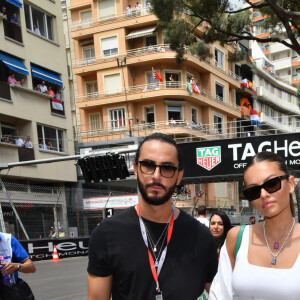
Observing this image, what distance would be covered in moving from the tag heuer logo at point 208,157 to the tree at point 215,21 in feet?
18.5

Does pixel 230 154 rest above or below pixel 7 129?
below

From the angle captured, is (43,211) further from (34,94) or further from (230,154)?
(34,94)

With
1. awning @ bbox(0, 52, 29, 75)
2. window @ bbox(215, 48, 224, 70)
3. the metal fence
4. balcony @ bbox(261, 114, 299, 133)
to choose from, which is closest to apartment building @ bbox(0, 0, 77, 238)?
awning @ bbox(0, 52, 29, 75)

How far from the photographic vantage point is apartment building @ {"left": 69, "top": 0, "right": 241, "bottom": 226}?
31688 mm

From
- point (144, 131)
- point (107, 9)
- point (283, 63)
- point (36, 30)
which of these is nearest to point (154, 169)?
point (36, 30)

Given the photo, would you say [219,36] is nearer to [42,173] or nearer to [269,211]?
[269,211]

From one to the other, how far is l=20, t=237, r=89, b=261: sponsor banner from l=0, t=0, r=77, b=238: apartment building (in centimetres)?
533

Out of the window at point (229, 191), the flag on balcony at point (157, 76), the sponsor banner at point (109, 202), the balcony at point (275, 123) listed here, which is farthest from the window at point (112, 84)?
the balcony at point (275, 123)

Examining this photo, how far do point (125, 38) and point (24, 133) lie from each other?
45.3ft

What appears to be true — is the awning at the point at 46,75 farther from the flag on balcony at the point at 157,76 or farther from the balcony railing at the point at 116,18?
the balcony railing at the point at 116,18

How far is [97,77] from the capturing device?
3338 cm

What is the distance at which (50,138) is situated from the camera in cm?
2425

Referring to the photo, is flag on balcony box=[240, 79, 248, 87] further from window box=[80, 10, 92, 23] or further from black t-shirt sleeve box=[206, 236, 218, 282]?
black t-shirt sleeve box=[206, 236, 218, 282]

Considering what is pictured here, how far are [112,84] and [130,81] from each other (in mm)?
1535
